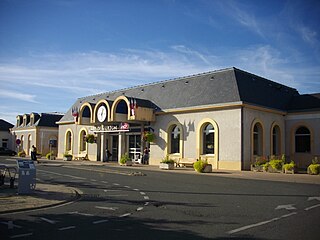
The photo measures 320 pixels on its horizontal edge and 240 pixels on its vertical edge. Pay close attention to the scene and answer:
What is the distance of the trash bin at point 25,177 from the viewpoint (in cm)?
1154

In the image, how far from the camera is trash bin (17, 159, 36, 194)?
11.5m

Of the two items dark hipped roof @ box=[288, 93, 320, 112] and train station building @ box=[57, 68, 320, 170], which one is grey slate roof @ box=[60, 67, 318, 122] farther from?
dark hipped roof @ box=[288, 93, 320, 112]

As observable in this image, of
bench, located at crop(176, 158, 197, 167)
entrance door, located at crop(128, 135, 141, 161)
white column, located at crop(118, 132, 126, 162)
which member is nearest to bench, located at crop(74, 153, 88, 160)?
white column, located at crop(118, 132, 126, 162)

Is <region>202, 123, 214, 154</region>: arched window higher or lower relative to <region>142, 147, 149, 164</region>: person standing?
higher

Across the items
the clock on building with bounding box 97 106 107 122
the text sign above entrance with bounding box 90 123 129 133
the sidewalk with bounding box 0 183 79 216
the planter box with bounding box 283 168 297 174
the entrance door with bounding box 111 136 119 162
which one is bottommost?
the sidewalk with bounding box 0 183 79 216

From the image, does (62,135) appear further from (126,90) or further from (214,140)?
(214,140)

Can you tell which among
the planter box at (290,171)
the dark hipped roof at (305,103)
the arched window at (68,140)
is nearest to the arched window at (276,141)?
the dark hipped roof at (305,103)

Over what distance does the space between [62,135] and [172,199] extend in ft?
119

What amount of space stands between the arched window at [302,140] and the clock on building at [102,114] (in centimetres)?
1779

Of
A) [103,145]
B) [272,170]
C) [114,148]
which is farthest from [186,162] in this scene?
[114,148]

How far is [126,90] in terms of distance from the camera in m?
38.8

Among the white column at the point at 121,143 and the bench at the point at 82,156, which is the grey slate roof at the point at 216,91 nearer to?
the white column at the point at 121,143

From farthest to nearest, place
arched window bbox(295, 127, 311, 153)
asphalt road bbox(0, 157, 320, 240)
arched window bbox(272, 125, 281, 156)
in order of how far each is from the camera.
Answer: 1. arched window bbox(272, 125, 281, 156)
2. arched window bbox(295, 127, 311, 153)
3. asphalt road bbox(0, 157, 320, 240)

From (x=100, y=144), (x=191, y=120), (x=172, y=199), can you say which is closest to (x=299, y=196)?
(x=172, y=199)
